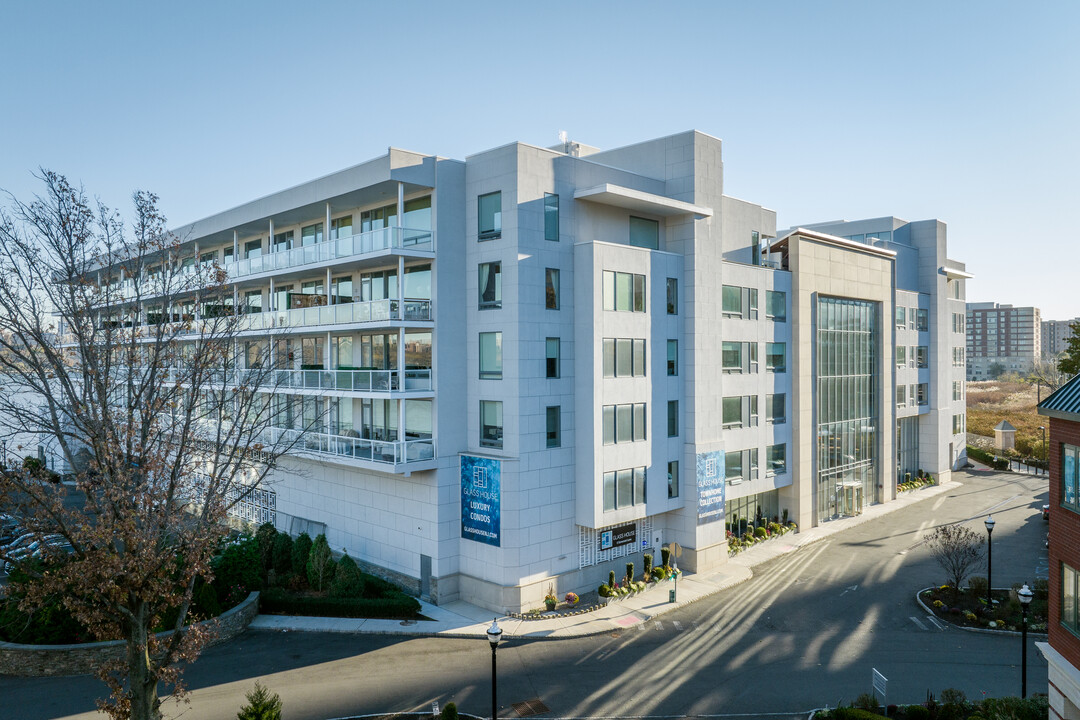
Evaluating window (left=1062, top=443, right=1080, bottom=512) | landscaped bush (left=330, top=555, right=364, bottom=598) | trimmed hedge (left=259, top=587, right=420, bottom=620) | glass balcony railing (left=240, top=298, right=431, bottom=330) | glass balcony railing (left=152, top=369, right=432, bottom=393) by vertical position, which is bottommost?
trimmed hedge (left=259, top=587, right=420, bottom=620)

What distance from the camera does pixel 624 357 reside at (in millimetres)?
26391

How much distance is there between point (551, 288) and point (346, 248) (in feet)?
29.7

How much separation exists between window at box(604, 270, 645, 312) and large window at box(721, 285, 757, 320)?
23.2 feet

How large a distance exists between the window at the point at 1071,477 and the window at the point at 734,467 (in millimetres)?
17024

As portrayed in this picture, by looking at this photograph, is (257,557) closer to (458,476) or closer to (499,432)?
(458,476)

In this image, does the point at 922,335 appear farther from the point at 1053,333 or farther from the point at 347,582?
the point at 1053,333

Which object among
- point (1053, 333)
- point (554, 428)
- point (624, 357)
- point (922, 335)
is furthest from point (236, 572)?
point (1053, 333)

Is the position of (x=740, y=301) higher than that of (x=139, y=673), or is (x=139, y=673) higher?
(x=740, y=301)

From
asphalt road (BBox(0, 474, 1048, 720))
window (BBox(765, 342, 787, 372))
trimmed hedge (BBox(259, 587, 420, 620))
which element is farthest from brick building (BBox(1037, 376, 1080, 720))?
trimmed hedge (BBox(259, 587, 420, 620))

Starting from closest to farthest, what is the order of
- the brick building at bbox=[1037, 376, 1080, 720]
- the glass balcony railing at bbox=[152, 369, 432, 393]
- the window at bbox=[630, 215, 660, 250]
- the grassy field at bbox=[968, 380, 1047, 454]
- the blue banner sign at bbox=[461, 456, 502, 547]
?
the brick building at bbox=[1037, 376, 1080, 720] < the blue banner sign at bbox=[461, 456, 502, 547] < the glass balcony railing at bbox=[152, 369, 432, 393] < the window at bbox=[630, 215, 660, 250] < the grassy field at bbox=[968, 380, 1047, 454]

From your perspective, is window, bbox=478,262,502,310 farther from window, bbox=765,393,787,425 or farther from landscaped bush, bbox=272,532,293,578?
window, bbox=765,393,787,425

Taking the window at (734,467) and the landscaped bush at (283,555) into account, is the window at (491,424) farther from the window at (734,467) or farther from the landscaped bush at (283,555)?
the window at (734,467)

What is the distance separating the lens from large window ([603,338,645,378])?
25844 mm

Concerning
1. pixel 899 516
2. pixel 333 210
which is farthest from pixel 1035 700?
pixel 333 210
